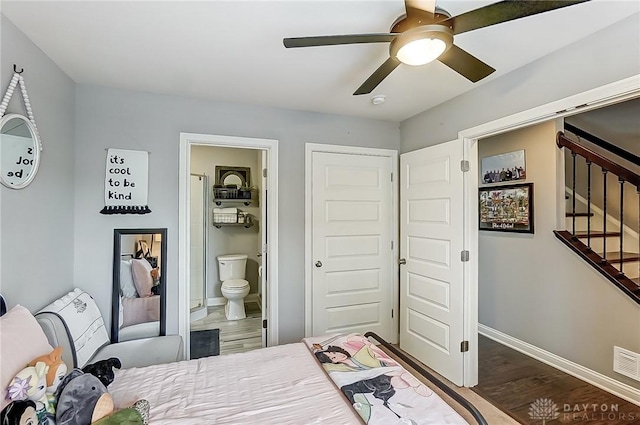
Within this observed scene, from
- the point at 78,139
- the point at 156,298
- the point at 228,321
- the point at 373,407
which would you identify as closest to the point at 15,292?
the point at 156,298

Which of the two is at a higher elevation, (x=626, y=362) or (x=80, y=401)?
(x=80, y=401)

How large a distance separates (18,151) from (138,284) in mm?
1301

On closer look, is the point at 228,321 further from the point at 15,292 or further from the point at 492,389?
the point at 492,389

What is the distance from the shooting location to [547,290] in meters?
3.01

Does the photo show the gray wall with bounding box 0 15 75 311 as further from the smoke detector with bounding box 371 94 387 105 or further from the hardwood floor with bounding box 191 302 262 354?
the smoke detector with bounding box 371 94 387 105

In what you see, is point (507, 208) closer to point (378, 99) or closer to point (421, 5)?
point (378, 99)

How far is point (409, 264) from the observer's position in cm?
322

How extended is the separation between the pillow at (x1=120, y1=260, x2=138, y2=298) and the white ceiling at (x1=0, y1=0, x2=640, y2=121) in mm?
1414

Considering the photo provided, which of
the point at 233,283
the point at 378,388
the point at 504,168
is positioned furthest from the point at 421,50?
the point at 233,283

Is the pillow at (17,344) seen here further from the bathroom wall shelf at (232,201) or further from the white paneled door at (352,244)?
the bathroom wall shelf at (232,201)

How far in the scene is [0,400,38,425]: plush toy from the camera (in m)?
1.07

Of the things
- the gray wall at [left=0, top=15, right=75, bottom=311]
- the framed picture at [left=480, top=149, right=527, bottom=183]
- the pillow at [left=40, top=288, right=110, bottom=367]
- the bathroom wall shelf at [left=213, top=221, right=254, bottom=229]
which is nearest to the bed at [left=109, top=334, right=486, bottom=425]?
the pillow at [left=40, top=288, right=110, bottom=367]

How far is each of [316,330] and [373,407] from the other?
1.85 metres

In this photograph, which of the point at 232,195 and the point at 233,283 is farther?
the point at 232,195
